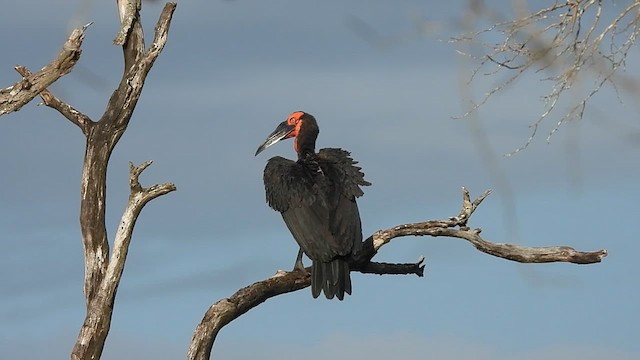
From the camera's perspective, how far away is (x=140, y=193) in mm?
8195

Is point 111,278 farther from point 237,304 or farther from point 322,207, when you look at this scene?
point 322,207

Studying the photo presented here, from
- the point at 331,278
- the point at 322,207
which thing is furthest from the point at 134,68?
the point at 331,278

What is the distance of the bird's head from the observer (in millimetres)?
10055

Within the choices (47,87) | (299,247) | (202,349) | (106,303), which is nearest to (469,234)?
(299,247)

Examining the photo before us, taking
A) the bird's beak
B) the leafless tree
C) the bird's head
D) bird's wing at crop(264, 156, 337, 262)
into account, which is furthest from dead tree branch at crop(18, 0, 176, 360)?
the bird's beak

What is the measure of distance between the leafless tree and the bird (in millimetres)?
243

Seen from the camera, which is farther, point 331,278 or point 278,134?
point 278,134

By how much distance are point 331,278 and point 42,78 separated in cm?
333

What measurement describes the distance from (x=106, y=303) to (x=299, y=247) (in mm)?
1844

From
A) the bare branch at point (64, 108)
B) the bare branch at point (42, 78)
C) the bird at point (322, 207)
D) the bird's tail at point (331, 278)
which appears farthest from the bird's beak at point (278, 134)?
the bird's tail at point (331, 278)

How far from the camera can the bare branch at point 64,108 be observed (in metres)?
8.65

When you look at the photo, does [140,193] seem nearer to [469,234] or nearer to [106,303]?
[106,303]

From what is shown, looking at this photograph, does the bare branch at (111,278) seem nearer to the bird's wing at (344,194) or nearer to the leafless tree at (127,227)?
the leafless tree at (127,227)

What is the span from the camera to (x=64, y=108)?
8.88 meters
